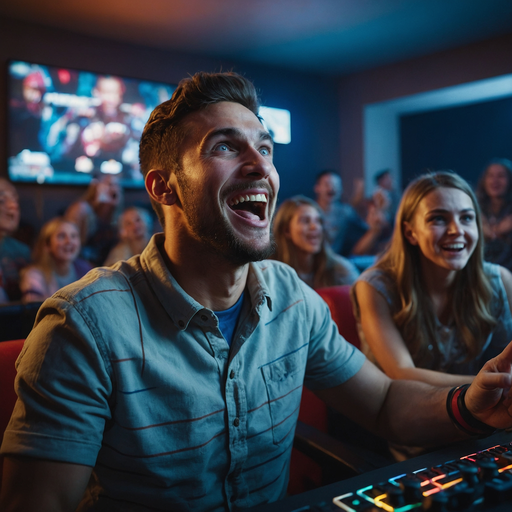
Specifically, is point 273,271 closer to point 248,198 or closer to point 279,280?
point 279,280

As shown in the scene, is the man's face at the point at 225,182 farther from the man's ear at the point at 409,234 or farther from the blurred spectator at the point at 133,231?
the blurred spectator at the point at 133,231

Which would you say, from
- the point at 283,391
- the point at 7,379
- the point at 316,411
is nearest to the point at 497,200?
the point at 316,411

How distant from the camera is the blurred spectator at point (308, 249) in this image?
11.3 feet

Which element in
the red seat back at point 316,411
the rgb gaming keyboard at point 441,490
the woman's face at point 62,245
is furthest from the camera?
the woman's face at point 62,245

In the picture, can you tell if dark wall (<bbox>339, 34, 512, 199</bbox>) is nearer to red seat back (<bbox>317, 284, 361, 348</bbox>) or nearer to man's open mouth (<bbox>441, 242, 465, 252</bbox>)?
man's open mouth (<bbox>441, 242, 465, 252</bbox>)

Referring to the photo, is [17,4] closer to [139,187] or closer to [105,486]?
[139,187]

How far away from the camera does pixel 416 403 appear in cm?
114

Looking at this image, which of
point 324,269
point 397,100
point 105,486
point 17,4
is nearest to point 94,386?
point 105,486

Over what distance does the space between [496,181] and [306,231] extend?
6.74 ft

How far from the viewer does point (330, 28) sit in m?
5.36

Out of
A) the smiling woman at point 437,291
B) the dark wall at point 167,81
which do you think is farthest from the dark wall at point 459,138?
the smiling woman at point 437,291

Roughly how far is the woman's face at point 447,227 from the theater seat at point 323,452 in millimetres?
393

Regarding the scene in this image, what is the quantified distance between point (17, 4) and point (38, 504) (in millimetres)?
5033

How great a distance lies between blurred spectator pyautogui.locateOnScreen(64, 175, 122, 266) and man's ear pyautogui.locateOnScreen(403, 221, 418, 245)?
3710 millimetres
